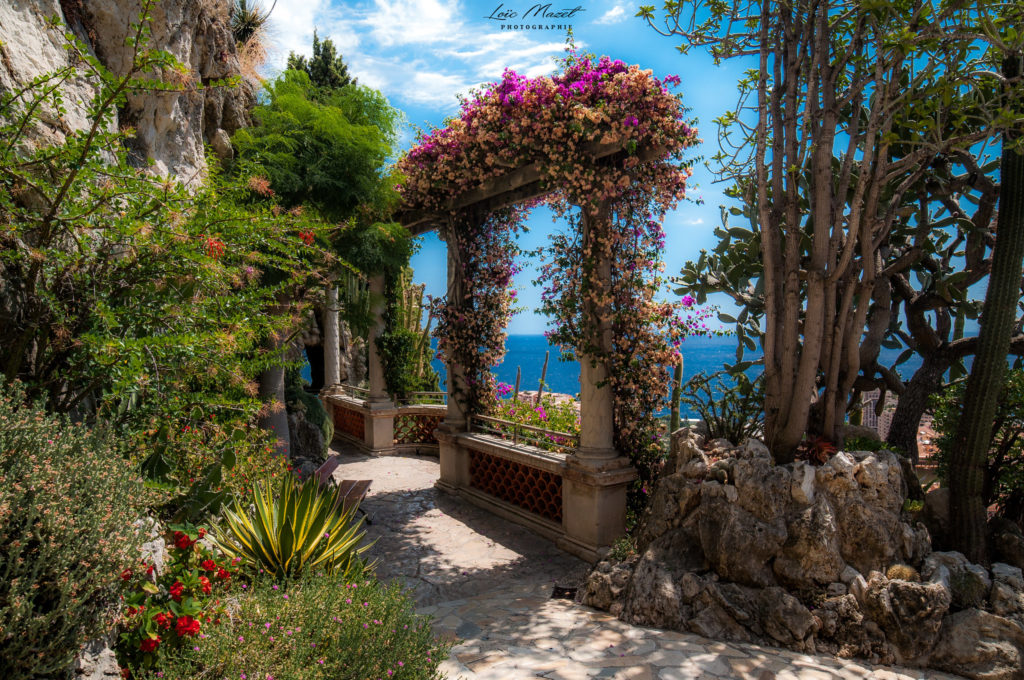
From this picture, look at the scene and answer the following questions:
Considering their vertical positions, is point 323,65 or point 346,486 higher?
point 323,65

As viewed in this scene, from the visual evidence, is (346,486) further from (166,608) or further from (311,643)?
(311,643)

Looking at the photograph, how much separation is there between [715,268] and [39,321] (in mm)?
6345

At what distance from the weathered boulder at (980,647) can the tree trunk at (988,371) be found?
2.67 feet

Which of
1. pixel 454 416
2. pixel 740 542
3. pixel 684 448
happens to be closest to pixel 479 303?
pixel 454 416

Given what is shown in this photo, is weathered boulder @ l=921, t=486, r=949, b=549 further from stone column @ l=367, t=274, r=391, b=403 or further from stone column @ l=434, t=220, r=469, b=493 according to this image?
stone column @ l=367, t=274, r=391, b=403

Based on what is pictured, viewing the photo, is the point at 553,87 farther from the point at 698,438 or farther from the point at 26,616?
the point at 26,616

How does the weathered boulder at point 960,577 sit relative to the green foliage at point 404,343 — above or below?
below

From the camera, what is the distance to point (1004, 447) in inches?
188

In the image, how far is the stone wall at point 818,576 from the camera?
3.77m

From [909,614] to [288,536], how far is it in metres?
4.20

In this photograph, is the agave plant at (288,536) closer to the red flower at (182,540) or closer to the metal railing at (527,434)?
the red flower at (182,540)

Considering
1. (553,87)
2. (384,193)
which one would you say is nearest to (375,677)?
(553,87)

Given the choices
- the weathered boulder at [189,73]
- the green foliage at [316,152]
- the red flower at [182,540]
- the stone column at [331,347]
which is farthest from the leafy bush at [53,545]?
the stone column at [331,347]

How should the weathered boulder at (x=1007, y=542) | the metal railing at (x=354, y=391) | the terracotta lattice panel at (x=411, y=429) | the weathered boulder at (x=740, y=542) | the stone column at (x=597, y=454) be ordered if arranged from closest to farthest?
the weathered boulder at (x=740, y=542) < the weathered boulder at (x=1007, y=542) < the stone column at (x=597, y=454) < the terracotta lattice panel at (x=411, y=429) < the metal railing at (x=354, y=391)
